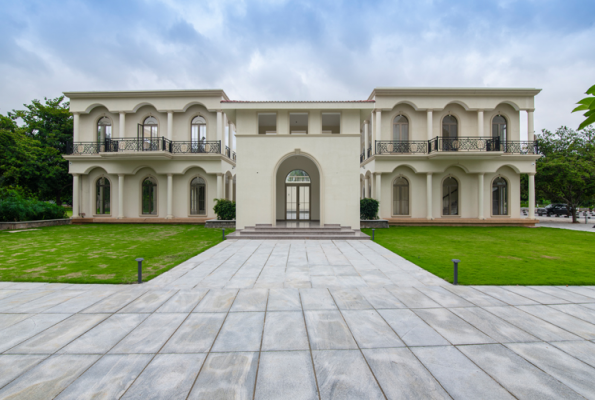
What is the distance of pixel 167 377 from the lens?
274 centimetres

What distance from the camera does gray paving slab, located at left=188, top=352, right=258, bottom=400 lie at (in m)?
2.50

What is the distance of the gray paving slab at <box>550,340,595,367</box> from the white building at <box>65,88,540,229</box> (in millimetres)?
13818

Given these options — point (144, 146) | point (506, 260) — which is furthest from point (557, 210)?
point (144, 146)

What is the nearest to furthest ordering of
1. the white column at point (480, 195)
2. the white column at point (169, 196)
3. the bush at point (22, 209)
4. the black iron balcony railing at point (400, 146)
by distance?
the bush at point (22, 209) < the white column at point (480, 195) < the black iron balcony railing at point (400, 146) < the white column at point (169, 196)

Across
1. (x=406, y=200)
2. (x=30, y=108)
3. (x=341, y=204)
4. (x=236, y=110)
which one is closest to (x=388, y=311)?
(x=341, y=204)

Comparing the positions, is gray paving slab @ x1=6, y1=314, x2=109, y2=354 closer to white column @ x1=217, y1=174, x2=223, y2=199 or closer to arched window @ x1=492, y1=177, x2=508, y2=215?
white column @ x1=217, y1=174, x2=223, y2=199

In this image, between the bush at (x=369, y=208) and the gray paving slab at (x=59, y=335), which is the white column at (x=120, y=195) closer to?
the bush at (x=369, y=208)

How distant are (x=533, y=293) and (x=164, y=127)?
21571 millimetres

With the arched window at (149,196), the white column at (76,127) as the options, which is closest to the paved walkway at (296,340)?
the arched window at (149,196)

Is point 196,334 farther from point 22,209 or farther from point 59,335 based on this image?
point 22,209

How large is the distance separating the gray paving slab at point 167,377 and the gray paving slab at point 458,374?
257cm

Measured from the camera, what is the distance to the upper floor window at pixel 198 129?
19.5 metres

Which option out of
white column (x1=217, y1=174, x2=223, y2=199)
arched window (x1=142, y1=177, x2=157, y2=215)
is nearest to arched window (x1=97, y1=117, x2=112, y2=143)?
arched window (x1=142, y1=177, x2=157, y2=215)

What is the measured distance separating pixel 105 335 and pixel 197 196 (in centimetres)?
1704
